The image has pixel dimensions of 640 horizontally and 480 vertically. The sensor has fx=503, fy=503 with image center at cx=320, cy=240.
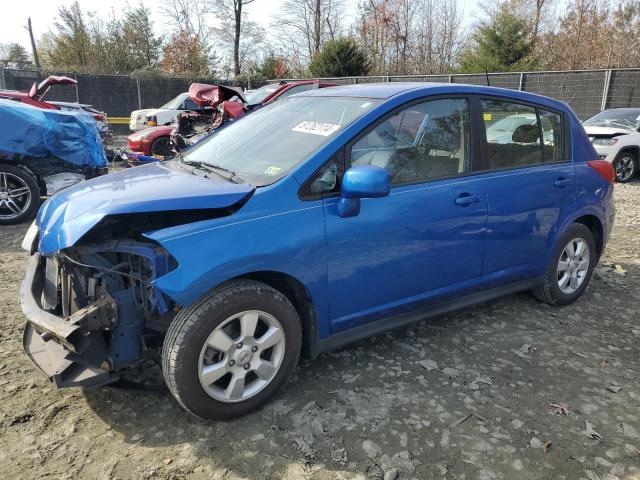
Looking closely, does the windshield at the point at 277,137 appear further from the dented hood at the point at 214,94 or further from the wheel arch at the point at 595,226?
the dented hood at the point at 214,94

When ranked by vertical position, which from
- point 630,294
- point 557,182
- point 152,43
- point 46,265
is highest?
point 152,43

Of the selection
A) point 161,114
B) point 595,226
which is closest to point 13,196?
point 595,226

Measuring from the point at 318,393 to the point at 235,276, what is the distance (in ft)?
3.15

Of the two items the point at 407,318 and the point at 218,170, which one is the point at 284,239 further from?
A: the point at 407,318

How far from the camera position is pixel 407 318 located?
3.31m

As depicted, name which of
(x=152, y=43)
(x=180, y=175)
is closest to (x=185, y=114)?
(x=180, y=175)

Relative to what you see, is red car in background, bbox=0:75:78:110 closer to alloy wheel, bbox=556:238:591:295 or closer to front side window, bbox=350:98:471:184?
front side window, bbox=350:98:471:184

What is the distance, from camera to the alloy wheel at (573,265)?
4281mm

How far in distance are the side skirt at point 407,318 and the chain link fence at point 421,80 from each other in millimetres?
12591

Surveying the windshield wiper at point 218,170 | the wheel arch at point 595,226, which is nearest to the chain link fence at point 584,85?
the wheel arch at point 595,226

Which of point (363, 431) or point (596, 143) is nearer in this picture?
point (363, 431)

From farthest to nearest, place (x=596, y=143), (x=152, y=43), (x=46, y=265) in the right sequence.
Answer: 1. (x=152, y=43)
2. (x=596, y=143)
3. (x=46, y=265)

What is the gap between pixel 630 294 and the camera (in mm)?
4754

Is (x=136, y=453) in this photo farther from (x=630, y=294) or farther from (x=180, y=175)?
(x=630, y=294)
